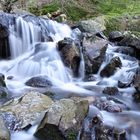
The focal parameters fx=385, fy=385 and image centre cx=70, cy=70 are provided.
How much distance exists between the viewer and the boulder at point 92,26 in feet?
43.4

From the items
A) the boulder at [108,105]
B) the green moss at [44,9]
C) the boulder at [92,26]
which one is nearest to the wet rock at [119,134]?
the boulder at [108,105]

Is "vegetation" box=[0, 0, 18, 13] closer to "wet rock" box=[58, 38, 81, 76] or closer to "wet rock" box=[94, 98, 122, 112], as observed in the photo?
"wet rock" box=[58, 38, 81, 76]

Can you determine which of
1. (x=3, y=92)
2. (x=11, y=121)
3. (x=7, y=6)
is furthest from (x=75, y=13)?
(x=11, y=121)

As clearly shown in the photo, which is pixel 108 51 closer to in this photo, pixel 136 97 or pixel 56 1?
pixel 136 97

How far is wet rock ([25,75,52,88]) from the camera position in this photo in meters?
8.89

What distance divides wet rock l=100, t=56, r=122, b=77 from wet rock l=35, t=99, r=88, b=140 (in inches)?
165

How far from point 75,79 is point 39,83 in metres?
1.33

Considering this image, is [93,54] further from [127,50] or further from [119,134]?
[119,134]

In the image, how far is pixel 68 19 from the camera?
1494 cm

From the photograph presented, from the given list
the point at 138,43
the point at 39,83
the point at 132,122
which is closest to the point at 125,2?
the point at 138,43

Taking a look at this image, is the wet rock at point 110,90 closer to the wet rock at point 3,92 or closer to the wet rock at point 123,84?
the wet rock at point 123,84

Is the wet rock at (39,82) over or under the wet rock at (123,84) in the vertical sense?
over

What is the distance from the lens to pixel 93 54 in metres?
10.4

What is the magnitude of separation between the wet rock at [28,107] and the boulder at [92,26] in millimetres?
6574
